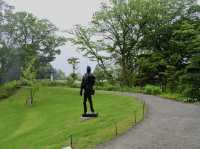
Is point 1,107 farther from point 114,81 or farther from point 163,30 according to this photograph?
point 163,30

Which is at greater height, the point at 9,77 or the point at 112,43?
the point at 112,43

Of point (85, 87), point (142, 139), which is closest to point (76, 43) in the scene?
point (85, 87)

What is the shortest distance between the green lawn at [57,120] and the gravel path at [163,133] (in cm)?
57

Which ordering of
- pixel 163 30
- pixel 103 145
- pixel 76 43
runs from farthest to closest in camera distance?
pixel 76 43 < pixel 163 30 < pixel 103 145

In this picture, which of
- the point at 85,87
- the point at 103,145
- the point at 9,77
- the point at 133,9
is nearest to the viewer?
the point at 103,145

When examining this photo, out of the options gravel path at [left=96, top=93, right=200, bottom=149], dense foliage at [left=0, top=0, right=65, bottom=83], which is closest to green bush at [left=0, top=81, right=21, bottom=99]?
dense foliage at [left=0, top=0, right=65, bottom=83]

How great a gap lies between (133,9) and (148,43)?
505 centimetres

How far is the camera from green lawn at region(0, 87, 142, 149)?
1133 centimetres

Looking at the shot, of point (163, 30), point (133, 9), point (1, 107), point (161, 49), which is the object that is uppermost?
point (133, 9)

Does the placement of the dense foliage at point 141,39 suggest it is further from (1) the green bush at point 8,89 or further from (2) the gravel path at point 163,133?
(2) the gravel path at point 163,133

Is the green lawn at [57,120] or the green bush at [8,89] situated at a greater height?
the green bush at [8,89]

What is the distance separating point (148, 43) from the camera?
→ 3725 centimetres

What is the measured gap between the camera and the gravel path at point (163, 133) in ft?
30.3

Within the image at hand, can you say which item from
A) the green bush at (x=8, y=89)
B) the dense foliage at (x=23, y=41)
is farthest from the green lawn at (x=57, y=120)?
the dense foliage at (x=23, y=41)
